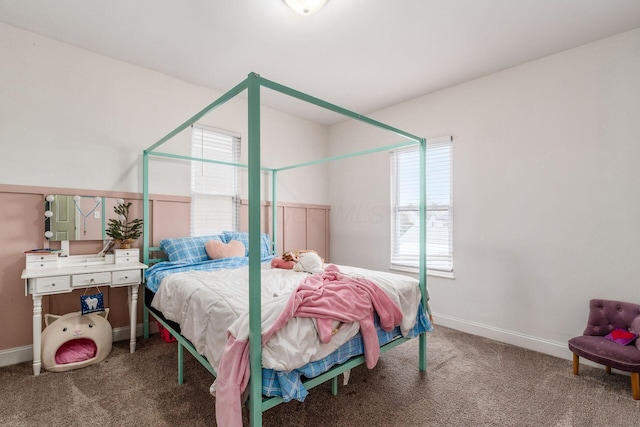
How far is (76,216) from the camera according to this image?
261 cm

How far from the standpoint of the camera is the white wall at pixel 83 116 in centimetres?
241

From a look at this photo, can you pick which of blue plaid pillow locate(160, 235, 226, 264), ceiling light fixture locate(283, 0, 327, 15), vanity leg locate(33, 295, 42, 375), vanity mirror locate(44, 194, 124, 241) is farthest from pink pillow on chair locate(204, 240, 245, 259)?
ceiling light fixture locate(283, 0, 327, 15)

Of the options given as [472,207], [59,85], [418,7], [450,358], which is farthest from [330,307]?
[59,85]

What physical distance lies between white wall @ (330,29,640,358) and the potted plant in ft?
10.3

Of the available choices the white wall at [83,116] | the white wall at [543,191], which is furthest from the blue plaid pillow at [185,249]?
the white wall at [543,191]

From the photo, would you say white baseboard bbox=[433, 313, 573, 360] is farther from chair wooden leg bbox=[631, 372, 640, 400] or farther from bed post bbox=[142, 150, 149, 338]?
bed post bbox=[142, 150, 149, 338]

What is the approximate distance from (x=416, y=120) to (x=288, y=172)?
5.87 feet

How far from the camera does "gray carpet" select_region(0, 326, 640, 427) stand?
1771mm

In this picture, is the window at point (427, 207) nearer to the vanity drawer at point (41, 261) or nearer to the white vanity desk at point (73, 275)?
the white vanity desk at point (73, 275)

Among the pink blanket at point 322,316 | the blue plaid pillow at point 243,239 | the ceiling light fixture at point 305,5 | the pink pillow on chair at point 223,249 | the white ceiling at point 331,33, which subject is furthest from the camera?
the blue plaid pillow at point 243,239

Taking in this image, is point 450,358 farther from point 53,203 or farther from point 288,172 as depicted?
point 53,203

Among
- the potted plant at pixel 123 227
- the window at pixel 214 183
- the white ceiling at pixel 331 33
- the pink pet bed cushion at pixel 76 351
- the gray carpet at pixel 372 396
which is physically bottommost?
the gray carpet at pixel 372 396

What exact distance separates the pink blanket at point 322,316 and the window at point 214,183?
1.94 meters

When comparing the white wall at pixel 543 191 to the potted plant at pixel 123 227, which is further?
the potted plant at pixel 123 227
